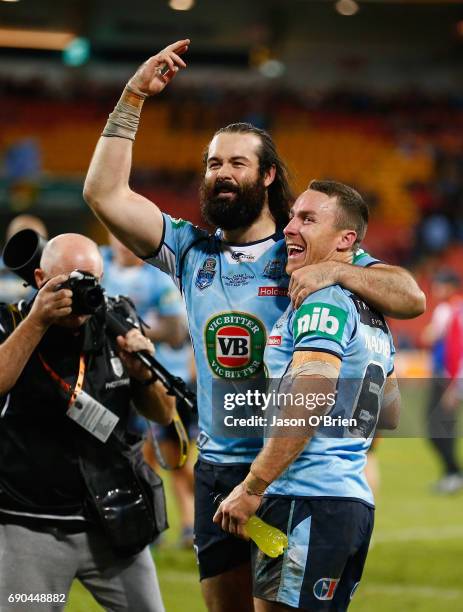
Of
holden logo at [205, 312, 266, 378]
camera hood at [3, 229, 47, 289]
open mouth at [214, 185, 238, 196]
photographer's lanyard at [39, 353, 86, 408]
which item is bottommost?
photographer's lanyard at [39, 353, 86, 408]

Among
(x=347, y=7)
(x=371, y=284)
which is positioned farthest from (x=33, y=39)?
(x=371, y=284)

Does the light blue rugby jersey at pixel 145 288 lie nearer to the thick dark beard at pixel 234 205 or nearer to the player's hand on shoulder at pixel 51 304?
the thick dark beard at pixel 234 205

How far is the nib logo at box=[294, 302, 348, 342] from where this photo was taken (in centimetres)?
308

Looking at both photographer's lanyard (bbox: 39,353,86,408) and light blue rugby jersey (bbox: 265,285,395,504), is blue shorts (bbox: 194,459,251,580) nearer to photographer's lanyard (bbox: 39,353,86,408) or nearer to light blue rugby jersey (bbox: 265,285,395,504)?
light blue rugby jersey (bbox: 265,285,395,504)

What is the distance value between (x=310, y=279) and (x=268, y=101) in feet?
79.4

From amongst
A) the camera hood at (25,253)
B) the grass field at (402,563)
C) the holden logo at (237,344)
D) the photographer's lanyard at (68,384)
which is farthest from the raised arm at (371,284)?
the grass field at (402,563)

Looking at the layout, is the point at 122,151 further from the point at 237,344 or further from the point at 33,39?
the point at 33,39

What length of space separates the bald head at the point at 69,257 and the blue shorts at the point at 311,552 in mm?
1085

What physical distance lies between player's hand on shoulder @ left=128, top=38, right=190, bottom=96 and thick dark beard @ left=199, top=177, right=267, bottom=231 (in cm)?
40

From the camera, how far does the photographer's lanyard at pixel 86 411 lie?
3586mm

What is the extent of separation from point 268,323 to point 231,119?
2278 centimetres

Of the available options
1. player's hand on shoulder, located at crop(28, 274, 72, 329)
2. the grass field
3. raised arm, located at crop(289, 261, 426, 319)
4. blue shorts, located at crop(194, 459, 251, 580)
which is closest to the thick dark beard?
raised arm, located at crop(289, 261, 426, 319)

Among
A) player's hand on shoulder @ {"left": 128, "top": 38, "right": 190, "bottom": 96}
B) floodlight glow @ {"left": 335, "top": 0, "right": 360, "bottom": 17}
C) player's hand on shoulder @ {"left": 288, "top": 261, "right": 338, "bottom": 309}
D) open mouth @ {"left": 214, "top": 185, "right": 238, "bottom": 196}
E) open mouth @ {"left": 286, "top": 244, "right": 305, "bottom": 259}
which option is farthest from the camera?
floodlight glow @ {"left": 335, "top": 0, "right": 360, "bottom": 17}

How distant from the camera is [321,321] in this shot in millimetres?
3096
